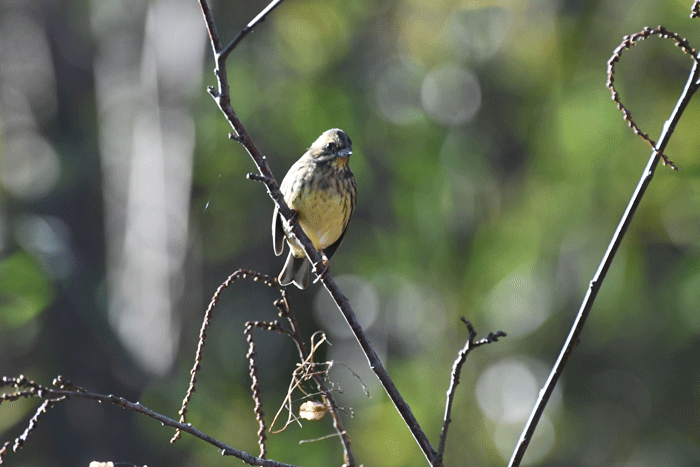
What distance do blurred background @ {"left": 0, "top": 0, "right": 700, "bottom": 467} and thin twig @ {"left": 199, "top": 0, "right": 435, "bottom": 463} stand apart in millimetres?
5869

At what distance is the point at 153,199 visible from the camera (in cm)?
1071

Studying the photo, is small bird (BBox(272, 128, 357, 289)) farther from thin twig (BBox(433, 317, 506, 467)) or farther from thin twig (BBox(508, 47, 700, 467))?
thin twig (BBox(508, 47, 700, 467))

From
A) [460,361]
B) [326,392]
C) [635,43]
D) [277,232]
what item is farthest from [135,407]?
[277,232]

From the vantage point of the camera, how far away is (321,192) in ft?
13.1

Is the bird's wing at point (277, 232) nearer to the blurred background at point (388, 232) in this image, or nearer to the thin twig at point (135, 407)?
the thin twig at point (135, 407)

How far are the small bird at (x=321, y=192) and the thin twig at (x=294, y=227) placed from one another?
5.24 feet

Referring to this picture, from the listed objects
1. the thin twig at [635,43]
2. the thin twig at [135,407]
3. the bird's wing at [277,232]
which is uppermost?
the bird's wing at [277,232]

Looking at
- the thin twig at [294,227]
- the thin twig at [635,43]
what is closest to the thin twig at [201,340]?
the thin twig at [294,227]

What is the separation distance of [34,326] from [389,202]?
512cm

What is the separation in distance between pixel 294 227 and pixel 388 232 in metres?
7.66

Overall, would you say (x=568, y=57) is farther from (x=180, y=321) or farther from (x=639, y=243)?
(x=180, y=321)

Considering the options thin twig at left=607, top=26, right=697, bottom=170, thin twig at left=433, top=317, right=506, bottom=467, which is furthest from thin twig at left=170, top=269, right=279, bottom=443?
thin twig at left=607, top=26, right=697, bottom=170

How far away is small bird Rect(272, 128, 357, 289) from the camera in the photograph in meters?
3.98

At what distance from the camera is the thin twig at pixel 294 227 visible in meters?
1.87
